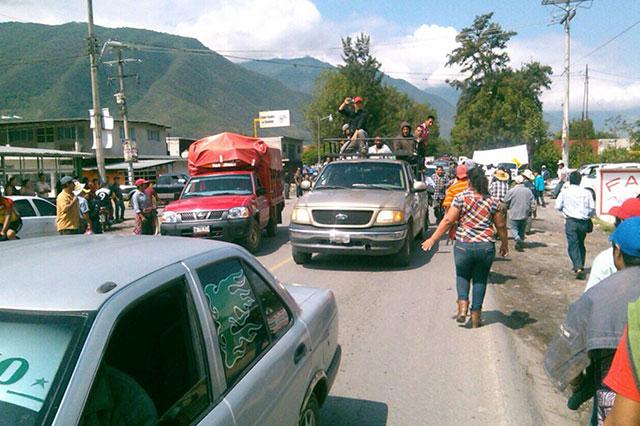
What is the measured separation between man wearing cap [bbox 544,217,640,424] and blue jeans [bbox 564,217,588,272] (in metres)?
6.79

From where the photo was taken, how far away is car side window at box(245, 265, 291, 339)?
297 centimetres

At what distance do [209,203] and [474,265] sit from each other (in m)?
6.56

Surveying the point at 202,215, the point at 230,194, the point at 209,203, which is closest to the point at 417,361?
the point at 202,215

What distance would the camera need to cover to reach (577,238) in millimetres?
8922

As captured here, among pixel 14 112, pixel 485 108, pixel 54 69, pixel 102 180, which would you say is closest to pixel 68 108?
pixel 14 112

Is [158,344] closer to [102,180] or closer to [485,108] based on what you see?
[102,180]

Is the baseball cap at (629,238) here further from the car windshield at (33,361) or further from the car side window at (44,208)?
the car side window at (44,208)

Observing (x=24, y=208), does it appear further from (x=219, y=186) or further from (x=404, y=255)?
(x=404, y=255)

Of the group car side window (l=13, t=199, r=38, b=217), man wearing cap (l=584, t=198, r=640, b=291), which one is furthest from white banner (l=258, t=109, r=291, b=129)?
man wearing cap (l=584, t=198, r=640, b=291)

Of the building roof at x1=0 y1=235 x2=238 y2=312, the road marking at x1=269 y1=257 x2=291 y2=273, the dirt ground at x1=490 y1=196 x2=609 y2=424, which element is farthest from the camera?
the road marking at x1=269 y1=257 x2=291 y2=273

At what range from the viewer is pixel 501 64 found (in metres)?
59.6

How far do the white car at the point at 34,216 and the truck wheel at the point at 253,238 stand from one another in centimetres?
403

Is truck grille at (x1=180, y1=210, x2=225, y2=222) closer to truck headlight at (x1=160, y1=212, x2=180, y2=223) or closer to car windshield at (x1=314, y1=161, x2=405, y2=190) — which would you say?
truck headlight at (x1=160, y1=212, x2=180, y2=223)

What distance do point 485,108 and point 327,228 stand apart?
54354mm
